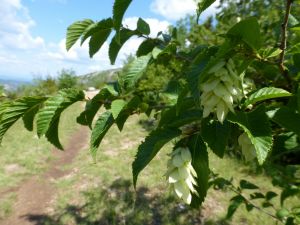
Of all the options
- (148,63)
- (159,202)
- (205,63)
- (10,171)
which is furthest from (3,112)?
(10,171)

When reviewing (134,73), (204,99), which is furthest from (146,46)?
(204,99)

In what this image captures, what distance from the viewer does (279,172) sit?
2.57 m

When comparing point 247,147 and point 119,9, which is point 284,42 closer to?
point 247,147

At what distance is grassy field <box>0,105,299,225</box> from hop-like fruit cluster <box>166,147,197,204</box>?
236cm

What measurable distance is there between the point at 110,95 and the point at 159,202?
13.2 feet

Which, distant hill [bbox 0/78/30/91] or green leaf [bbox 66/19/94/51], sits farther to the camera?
distant hill [bbox 0/78/30/91]

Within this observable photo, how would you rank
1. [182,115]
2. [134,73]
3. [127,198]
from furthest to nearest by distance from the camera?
[127,198] → [134,73] → [182,115]

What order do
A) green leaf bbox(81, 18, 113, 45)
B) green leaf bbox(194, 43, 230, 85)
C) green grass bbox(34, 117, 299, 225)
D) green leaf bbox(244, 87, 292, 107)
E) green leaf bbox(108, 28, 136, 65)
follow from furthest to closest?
green grass bbox(34, 117, 299, 225) < green leaf bbox(108, 28, 136, 65) < green leaf bbox(81, 18, 113, 45) < green leaf bbox(244, 87, 292, 107) < green leaf bbox(194, 43, 230, 85)

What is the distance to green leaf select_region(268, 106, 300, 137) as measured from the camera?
0.87 metres

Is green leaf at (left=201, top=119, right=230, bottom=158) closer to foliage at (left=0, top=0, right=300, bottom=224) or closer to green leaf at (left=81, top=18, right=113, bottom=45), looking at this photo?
foliage at (left=0, top=0, right=300, bottom=224)

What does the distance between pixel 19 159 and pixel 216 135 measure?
21.5ft

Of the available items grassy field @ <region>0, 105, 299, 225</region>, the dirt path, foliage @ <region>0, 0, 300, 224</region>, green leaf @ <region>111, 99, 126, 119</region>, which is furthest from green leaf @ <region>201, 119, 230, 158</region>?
the dirt path

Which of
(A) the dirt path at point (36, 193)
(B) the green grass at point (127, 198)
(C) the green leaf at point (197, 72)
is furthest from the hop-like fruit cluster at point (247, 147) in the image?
(A) the dirt path at point (36, 193)

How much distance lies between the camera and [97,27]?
3.95 ft
